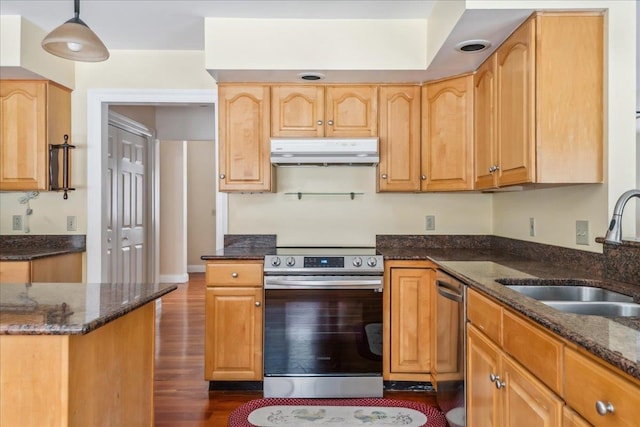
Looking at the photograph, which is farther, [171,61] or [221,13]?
[171,61]

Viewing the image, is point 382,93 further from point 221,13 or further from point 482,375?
point 482,375

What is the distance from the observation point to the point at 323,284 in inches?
115

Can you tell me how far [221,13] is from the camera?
9.66 ft

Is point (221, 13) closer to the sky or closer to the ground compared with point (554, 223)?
closer to the sky

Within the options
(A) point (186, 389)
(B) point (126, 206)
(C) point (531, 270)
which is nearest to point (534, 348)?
(C) point (531, 270)


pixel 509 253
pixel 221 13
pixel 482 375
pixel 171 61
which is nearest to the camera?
pixel 482 375

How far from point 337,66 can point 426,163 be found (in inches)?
35.7

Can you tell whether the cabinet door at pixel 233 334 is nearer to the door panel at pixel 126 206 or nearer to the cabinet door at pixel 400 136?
the cabinet door at pixel 400 136

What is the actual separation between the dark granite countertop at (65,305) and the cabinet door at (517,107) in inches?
68.7

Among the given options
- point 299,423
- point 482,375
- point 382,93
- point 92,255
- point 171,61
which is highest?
point 171,61

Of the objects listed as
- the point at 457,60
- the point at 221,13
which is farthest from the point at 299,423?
the point at 221,13

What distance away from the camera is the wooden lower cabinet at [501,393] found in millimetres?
1362

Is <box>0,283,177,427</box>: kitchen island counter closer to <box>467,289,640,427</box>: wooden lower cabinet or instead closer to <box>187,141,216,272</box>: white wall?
<box>467,289,640,427</box>: wooden lower cabinet

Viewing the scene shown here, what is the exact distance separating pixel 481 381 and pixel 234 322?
159 centimetres
